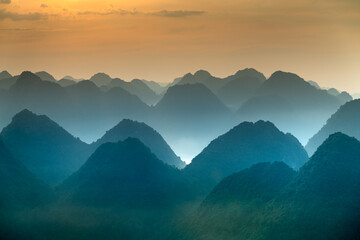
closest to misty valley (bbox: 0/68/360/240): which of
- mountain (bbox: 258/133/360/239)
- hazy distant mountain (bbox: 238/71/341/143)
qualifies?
mountain (bbox: 258/133/360/239)

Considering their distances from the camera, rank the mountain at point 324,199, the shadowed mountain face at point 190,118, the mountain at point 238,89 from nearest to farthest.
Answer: the mountain at point 324,199
the shadowed mountain face at point 190,118
the mountain at point 238,89

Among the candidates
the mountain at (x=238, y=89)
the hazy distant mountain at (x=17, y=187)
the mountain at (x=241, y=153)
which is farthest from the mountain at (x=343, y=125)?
the mountain at (x=238, y=89)

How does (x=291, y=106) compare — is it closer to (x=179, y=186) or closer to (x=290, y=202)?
(x=179, y=186)

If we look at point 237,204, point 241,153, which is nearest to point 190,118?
point 241,153

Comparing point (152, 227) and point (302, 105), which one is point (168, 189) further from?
point (302, 105)

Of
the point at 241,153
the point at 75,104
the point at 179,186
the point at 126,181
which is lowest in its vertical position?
the point at 179,186

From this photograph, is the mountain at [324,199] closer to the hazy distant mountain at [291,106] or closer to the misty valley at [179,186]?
the misty valley at [179,186]

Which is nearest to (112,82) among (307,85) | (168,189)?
(307,85)
